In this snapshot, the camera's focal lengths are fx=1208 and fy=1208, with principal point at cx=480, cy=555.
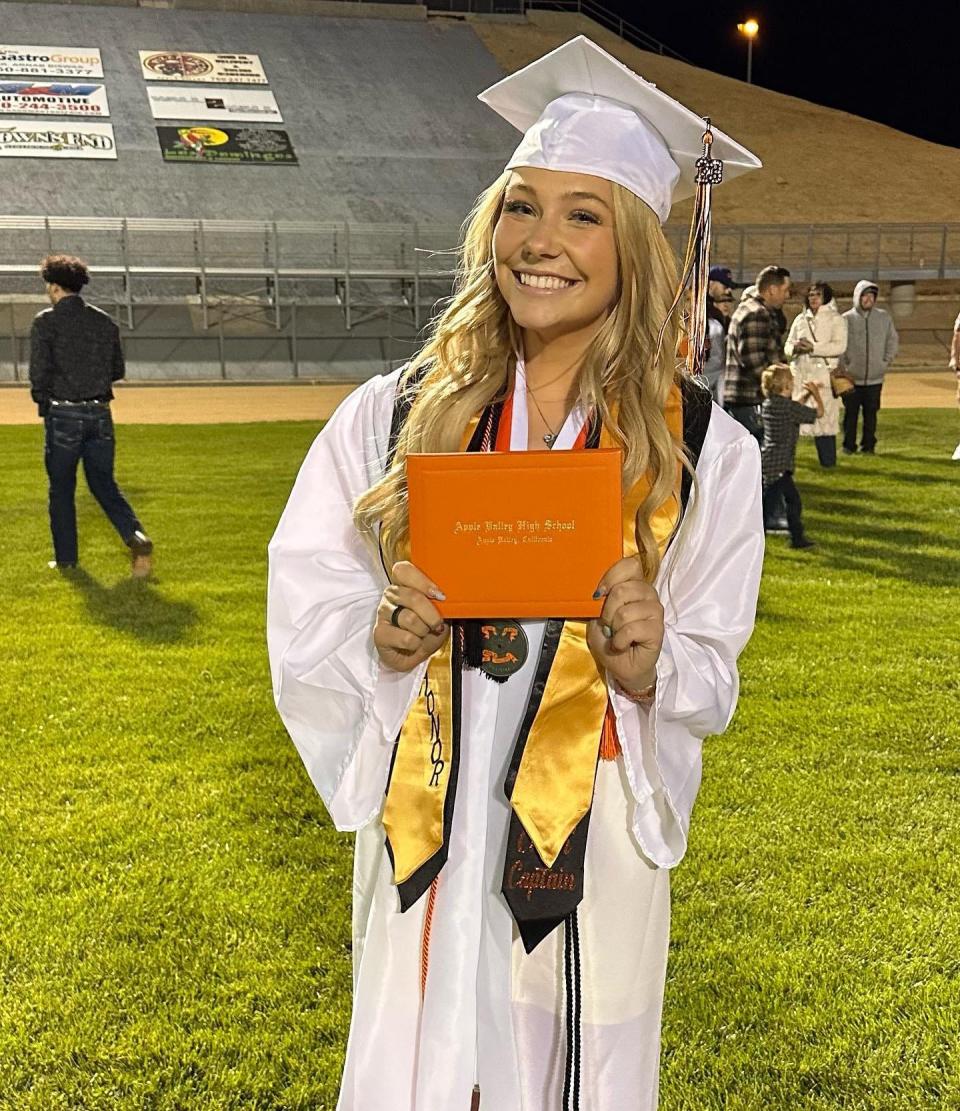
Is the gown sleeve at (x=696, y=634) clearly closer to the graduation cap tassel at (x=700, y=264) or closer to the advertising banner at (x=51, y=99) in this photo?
the graduation cap tassel at (x=700, y=264)

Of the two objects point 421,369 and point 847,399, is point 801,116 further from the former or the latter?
point 421,369

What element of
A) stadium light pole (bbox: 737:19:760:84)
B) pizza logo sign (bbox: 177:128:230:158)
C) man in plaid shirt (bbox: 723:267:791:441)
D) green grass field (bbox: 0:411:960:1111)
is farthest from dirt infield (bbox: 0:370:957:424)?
stadium light pole (bbox: 737:19:760:84)

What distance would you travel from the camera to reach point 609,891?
194cm

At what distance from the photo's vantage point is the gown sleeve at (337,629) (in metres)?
1.94

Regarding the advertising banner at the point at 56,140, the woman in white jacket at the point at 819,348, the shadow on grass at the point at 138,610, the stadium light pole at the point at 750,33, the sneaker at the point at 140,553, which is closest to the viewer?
the shadow on grass at the point at 138,610

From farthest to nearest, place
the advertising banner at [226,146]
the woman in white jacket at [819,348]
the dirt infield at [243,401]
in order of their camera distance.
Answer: the advertising banner at [226,146] → the dirt infield at [243,401] → the woman in white jacket at [819,348]

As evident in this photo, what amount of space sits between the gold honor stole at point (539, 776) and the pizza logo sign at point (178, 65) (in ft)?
136

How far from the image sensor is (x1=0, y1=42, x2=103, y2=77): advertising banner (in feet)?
122

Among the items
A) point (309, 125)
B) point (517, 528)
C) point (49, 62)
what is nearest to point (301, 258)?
point (309, 125)

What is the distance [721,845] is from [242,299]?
2560 centimetres

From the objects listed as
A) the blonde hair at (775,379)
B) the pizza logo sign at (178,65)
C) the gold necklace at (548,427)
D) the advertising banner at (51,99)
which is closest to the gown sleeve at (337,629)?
the gold necklace at (548,427)

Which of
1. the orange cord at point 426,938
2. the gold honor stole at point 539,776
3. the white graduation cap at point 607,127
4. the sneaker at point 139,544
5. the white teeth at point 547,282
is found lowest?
the sneaker at point 139,544

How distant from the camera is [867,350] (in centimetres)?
1352

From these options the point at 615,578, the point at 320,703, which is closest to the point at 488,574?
the point at 615,578
